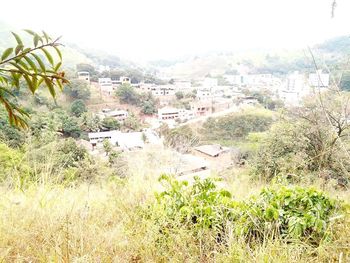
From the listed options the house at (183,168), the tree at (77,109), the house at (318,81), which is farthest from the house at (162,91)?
the house at (318,81)

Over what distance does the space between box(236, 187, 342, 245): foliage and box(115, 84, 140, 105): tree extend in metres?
22.9

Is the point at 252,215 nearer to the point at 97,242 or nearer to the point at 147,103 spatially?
the point at 97,242

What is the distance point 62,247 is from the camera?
1044 millimetres

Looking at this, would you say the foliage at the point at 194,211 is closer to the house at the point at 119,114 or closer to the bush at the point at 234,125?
the bush at the point at 234,125

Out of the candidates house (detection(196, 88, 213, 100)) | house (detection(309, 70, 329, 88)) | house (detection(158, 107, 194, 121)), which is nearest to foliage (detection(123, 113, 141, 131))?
house (detection(158, 107, 194, 121))

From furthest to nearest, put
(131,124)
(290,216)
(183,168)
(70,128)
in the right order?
(131,124) < (70,128) < (183,168) < (290,216)

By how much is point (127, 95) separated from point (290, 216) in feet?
76.2

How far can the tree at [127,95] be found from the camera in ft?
77.4

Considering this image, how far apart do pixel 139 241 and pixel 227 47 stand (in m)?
67.9

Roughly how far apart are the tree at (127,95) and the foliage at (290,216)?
22892mm

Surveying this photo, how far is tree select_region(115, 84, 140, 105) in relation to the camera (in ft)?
77.4

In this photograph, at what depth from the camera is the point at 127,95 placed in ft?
78.3

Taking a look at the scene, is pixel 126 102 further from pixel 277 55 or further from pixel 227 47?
pixel 227 47

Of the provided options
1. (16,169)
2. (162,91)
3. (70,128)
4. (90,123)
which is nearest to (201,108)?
(162,91)
